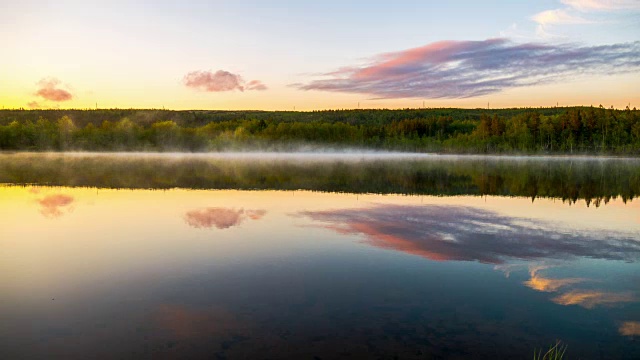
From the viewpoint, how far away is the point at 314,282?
12.8 metres

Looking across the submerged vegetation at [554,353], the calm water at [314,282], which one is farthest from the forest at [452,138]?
the submerged vegetation at [554,353]

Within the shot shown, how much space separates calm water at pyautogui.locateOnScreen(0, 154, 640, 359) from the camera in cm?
923

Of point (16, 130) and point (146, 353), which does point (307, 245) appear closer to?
point (146, 353)

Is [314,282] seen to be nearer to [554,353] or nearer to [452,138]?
[554,353]

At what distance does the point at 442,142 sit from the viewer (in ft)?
609

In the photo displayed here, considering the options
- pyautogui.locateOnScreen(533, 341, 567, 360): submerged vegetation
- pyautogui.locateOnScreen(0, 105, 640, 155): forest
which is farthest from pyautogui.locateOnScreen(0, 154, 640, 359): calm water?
pyautogui.locateOnScreen(0, 105, 640, 155): forest

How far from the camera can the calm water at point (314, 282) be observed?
363 inches

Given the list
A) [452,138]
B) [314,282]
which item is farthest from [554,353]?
[452,138]

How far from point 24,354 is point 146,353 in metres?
2.01

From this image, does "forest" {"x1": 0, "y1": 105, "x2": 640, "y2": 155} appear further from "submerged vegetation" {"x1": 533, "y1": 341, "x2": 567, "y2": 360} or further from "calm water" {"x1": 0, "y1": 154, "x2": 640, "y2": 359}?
"submerged vegetation" {"x1": 533, "y1": 341, "x2": 567, "y2": 360}

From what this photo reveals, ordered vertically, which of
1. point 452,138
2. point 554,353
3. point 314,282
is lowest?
point 554,353

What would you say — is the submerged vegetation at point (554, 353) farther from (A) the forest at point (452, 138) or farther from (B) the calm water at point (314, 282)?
(A) the forest at point (452, 138)

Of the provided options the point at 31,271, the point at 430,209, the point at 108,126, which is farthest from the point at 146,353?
the point at 108,126

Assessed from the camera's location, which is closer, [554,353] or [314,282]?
[554,353]
